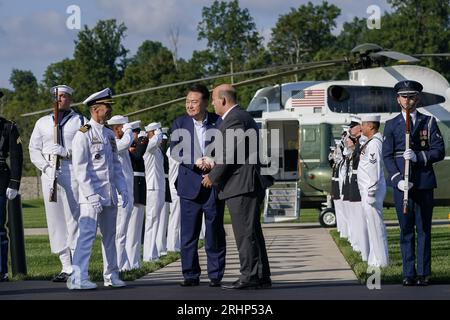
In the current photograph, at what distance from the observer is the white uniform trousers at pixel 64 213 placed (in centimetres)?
1386

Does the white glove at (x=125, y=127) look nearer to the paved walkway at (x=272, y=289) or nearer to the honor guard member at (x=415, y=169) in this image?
the paved walkway at (x=272, y=289)

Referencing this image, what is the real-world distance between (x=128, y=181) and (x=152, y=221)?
2683 millimetres

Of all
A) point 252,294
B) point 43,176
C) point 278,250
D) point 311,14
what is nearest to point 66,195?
point 43,176

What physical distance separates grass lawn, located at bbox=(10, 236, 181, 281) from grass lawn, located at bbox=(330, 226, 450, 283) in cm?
268

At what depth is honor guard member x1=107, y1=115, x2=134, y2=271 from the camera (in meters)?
14.6

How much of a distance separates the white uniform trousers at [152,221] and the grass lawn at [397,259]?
2915 millimetres

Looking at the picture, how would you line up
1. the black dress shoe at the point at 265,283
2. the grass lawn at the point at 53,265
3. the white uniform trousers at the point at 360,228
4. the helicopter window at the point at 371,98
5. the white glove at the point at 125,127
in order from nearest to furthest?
the black dress shoe at the point at 265,283 < the grass lawn at the point at 53,265 < the white glove at the point at 125,127 < the white uniform trousers at the point at 360,228 < the helicopter window at the point at 371,98

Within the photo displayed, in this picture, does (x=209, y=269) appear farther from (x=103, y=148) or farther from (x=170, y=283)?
(x=103, y=148)

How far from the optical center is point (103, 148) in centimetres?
1281

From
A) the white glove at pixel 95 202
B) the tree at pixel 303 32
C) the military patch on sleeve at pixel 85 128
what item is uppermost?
the tree at pixel 303 32

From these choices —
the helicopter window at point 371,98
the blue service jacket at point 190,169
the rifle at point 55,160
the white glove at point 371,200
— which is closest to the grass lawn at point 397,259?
the white glove at point 371,200

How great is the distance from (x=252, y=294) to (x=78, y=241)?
2027mm

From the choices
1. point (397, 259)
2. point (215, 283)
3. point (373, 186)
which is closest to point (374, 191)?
point (373, 186)

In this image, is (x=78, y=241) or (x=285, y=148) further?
(x=285, y=148)
